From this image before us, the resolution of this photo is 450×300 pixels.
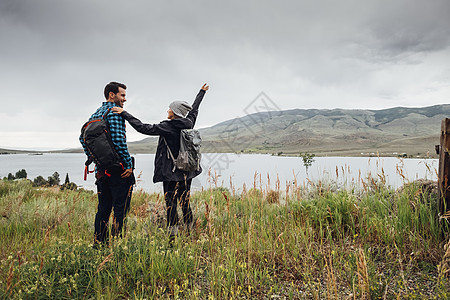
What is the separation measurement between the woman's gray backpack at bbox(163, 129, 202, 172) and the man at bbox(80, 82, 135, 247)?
27.6 inches

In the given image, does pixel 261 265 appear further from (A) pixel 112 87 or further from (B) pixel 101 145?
(A) pixel 112 87

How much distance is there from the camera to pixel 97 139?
3373 millimetres

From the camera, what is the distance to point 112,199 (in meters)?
3.75

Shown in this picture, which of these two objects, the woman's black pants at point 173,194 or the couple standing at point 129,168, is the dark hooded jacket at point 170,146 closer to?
the couple standing at point 129,168

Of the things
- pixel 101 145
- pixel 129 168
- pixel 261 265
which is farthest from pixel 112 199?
pixel 261 265

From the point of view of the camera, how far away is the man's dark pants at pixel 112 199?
11.5 ft

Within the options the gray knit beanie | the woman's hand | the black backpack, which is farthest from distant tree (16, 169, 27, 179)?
the gray knit beanie

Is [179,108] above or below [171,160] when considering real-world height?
above

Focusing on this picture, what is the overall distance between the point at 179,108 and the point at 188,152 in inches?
28.8

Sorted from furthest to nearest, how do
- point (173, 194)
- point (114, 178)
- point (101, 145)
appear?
1. point (173, 194)
2. point (114, 178)
3. point (101, 145)

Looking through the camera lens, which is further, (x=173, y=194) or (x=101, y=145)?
(x=173, y=194)

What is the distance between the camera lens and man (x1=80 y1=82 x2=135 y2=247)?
352 cm

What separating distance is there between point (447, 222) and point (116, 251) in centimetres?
387

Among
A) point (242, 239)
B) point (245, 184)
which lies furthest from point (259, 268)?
point (245, 184)
